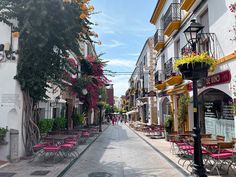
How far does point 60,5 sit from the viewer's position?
10.4 meters

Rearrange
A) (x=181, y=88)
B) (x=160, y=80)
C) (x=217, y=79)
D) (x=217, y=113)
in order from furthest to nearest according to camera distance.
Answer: (x=160, y=80), (x=181, y=88), (x=217, y=113), (x=217, y=79)

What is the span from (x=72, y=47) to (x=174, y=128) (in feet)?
31.4

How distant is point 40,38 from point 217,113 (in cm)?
867

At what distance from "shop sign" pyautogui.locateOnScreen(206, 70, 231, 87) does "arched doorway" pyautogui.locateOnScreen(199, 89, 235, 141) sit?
1041mm

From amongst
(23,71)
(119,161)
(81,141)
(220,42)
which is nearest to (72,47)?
(23,71)

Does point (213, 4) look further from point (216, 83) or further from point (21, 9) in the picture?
point (21, 9)

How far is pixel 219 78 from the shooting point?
1063cm

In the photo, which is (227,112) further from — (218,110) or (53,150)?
(53,150)

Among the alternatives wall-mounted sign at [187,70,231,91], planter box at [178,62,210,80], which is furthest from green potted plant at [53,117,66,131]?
planter box at [178,62,210,80]

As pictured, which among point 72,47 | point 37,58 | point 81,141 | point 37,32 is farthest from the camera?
point 81,141

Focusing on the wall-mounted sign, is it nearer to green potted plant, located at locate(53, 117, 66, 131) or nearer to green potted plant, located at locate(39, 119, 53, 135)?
green potted plant, located at locate(39, 119, 53, 135)

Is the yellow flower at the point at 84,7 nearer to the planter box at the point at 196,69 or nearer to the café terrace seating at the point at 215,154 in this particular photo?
the planter box at the point at 196,69

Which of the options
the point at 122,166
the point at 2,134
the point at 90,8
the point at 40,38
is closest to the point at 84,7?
the point at 90,8

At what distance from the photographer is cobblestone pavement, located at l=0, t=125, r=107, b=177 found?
8382 mm
